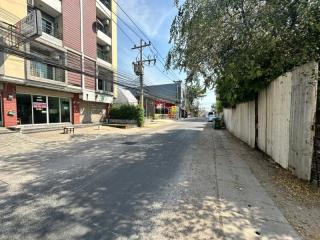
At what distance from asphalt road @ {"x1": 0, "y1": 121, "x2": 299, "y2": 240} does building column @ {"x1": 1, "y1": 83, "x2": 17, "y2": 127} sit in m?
7.96

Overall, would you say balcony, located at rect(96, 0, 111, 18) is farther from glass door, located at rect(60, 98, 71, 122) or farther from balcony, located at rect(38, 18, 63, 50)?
glass door, located at rect(60, 98, 71, 122)

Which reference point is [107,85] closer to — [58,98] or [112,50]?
[112,50]

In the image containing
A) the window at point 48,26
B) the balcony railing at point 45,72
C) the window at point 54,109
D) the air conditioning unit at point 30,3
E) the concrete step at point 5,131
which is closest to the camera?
the concrete step at point 5,131

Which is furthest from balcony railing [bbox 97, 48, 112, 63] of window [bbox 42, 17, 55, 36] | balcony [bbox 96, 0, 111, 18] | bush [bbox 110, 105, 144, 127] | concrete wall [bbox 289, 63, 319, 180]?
concrete wall [bbox 289, 63, 319, 180]

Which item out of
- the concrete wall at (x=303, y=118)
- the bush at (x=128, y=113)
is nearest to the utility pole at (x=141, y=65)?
the bush at (x=128, y=113)

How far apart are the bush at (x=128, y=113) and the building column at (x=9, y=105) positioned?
1203 cm

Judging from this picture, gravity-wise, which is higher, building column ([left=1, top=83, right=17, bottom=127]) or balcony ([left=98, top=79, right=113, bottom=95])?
balcony ([left=98, top=79, right=113, bottom=95])

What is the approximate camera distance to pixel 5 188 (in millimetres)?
4742

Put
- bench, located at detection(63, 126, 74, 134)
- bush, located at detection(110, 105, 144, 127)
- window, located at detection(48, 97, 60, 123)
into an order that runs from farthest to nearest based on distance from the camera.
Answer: bush, located at detection(110, 105, 144, 127)
window, located at detection(48, 97, 60, 123)
bench, located at detection(63, 126, 74, 134)

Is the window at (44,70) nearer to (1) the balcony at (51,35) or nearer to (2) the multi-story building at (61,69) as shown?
(2) the multi-story building at (61,69)

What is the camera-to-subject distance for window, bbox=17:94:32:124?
14633 mm

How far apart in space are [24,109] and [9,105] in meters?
1.43

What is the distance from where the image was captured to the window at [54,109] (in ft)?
56.4

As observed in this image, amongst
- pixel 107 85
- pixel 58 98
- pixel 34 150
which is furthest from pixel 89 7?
pixel 34 150
